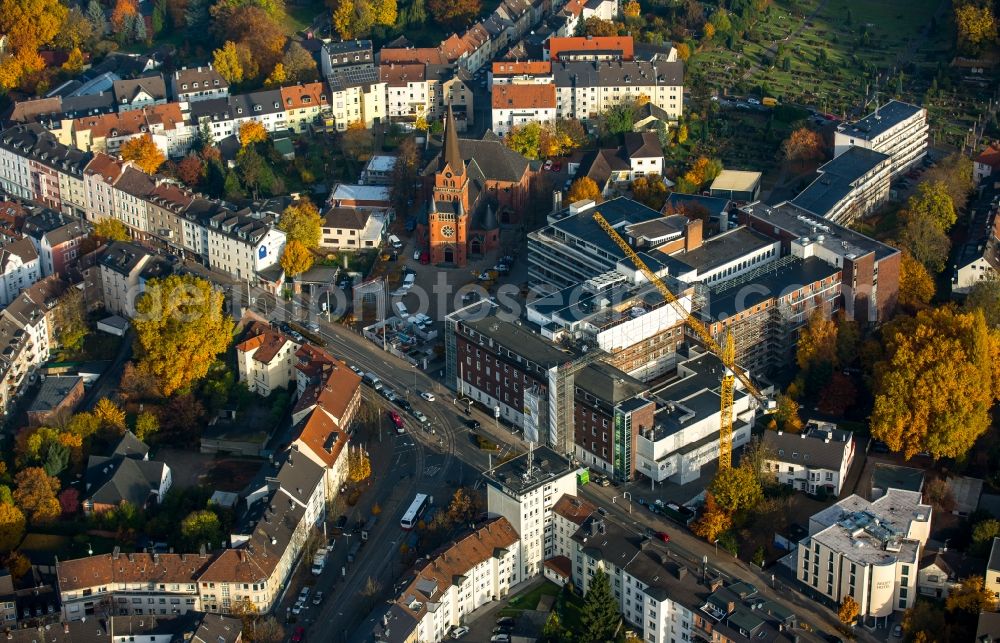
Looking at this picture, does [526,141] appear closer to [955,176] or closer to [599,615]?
[955,176]

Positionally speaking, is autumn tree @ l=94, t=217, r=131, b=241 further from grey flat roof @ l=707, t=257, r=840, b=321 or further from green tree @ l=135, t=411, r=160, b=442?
grey flat roof @ l=707, t=257, r=840, b=321

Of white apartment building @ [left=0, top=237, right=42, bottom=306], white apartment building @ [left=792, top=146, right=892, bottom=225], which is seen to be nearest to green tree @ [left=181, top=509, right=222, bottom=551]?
white apartment building @ [left=0, top=237, right=42, bottom=306]

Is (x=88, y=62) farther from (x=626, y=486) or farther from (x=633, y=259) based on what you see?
(x=626, y=486)

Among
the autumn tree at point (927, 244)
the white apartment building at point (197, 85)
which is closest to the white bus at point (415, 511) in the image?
the autumn tree at point (927, 244)

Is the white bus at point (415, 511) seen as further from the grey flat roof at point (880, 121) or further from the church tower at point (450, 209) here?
the grey flat roof at point (880, 121)

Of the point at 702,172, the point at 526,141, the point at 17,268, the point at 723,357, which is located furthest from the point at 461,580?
the point at 526,141

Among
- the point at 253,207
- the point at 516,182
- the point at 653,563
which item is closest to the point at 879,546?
the point at 653,563
